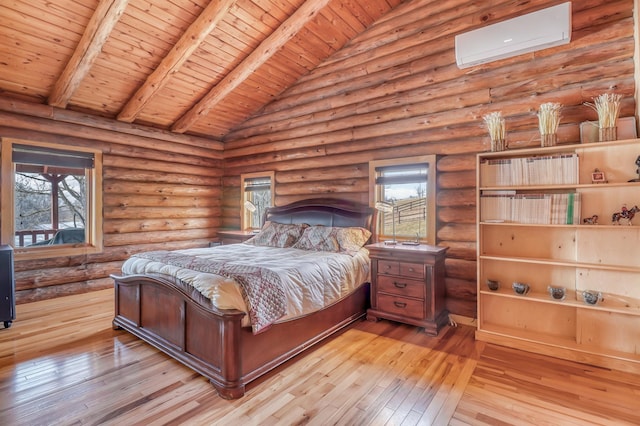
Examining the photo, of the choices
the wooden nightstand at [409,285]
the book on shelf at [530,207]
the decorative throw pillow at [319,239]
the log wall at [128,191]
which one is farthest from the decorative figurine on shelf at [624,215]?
the log wall at [128,191]

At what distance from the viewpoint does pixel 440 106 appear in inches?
149

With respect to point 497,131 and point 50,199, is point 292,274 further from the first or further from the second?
point 50,199

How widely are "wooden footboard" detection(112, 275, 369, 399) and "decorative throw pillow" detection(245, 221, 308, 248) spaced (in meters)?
1.25

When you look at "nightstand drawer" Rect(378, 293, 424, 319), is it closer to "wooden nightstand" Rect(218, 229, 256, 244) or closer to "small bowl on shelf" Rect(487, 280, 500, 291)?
"small bowl on shelf" Rect(487, 280, 500, 291)

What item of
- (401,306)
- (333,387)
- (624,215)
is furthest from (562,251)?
(333,387)

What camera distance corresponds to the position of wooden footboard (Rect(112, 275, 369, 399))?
2273 millimetres

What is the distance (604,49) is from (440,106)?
4.91ft

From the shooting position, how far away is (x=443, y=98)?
3760 millimetres

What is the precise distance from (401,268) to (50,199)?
16.7 feet

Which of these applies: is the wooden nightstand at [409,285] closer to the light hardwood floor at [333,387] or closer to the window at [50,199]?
the light hardwood floor at [333,387]

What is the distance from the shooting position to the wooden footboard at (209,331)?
227cm

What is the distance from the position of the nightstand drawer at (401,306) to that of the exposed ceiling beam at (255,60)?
343 cm

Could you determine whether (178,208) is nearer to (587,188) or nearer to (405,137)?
(405,137)

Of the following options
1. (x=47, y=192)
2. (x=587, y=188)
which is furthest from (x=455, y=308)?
(x=47, y=192)
